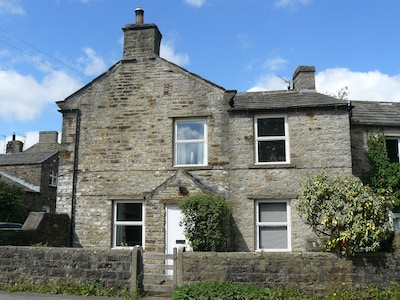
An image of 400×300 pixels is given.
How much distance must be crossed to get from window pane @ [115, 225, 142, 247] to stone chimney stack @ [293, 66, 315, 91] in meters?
9.09

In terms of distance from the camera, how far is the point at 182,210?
12297 millimetres

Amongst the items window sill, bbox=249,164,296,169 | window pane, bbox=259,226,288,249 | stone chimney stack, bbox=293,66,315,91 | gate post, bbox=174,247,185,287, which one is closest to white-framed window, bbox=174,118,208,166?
window sill, bbox=249,164,296,169

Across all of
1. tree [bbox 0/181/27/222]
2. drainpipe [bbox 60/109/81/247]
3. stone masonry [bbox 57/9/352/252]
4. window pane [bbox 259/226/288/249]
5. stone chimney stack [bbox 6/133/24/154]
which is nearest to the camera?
window pane [bbox 259/226/288/249]

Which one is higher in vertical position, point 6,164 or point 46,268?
point 6,164

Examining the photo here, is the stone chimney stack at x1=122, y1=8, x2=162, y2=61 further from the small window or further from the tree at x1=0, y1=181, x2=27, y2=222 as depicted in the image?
the small window

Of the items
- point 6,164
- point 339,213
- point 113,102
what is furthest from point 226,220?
point 6,164

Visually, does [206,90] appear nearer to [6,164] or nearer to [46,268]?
Result: [46,268]

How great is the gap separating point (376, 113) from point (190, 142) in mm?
8527

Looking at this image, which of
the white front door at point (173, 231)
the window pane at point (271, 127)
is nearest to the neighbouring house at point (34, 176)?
the white front door at point (173, 231)

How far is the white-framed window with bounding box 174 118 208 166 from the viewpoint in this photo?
48.2ft

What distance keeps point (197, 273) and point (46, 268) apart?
3.97m

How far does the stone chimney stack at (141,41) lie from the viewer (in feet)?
51.2

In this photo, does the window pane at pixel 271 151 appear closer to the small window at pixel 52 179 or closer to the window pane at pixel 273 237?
the window pane at pixel 273 237

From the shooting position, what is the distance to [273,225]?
1379 cm
